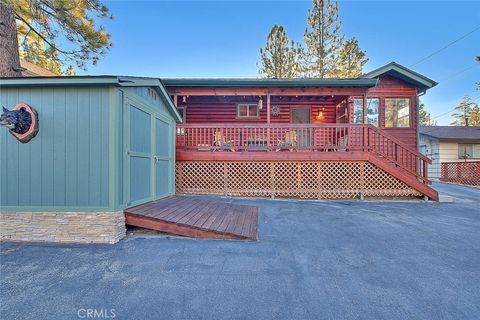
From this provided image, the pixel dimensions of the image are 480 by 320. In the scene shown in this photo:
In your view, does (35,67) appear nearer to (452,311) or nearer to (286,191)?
(286,191)

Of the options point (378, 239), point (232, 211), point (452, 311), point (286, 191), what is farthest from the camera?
point (286, 191)

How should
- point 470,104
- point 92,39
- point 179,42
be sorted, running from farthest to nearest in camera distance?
point 470,104, point 179,42, point 92,39

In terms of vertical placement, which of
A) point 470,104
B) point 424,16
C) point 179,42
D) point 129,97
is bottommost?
point 129,97

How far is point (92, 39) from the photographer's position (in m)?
6.48

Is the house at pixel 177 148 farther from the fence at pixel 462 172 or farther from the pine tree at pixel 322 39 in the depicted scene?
the pine tree at pixel 322 39

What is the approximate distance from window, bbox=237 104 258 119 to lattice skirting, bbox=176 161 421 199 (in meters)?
3.95

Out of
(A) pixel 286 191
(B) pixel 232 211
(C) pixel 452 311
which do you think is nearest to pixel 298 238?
(B) pixel 232 211

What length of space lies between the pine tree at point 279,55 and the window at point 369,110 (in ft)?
29.4

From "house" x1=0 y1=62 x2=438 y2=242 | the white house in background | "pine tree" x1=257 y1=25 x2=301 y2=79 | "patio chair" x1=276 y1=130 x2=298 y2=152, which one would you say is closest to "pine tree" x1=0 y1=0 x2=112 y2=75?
"house" x1=0 y1=62 x2=438 y2=242

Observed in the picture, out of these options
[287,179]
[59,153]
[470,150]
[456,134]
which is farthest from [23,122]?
[470,150]

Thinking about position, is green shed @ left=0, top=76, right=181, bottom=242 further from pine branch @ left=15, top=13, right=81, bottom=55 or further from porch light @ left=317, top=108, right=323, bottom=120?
porch light @ left=317, top=108, right=323, bottom=120

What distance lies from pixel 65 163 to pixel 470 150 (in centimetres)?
2234

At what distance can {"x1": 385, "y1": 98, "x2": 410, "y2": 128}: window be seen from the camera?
32.8 feet

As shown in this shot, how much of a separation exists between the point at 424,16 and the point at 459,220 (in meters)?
24.1
